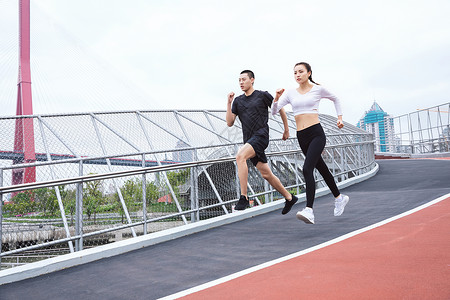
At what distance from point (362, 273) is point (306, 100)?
2.52 meters

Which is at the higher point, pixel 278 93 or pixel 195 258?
pixel 278 93

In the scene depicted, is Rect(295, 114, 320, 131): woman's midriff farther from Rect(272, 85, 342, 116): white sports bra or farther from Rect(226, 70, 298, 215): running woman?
Rect(226, 70, 298, 215): running woman

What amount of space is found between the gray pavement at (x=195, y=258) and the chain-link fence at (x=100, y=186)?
98 centimetres

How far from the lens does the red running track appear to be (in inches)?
107

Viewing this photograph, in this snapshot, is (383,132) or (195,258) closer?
(195,258)

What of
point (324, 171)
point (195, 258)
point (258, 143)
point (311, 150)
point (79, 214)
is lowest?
point (195, 258)

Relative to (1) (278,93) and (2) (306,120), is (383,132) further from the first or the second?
(1) (278,93)

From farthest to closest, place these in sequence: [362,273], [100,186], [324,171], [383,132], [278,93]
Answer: [383,132], [100,186], [324,171], [278,93], [362,273]

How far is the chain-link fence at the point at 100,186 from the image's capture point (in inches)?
228

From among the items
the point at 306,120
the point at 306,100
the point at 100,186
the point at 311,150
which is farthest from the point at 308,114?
the point at 100,186

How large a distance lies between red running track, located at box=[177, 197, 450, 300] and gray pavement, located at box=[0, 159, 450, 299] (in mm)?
397

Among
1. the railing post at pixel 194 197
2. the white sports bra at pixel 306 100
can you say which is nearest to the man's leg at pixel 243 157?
the white sports bra at pixel 306 100

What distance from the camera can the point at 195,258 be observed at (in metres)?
4.46

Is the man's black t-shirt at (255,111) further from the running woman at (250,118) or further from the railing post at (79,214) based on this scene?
the railing post at (79,214)
